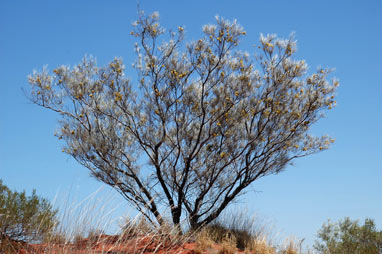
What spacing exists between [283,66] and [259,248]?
174 inches

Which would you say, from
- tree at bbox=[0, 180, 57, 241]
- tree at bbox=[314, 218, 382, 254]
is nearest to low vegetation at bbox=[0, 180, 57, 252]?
tree at bbox=[0, 180, 57, 241]

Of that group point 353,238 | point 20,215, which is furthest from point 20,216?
point 353,238

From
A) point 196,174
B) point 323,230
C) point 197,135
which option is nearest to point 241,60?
point 197,135

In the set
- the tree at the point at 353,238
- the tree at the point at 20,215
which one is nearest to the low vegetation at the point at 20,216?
the tree at the point at 20,215

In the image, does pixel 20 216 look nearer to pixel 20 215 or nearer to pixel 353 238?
pixel 20 215

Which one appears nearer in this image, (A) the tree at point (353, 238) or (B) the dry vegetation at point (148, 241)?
(B) the dry vegetation at point (148, 241)

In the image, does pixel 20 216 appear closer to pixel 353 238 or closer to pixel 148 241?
pixel 148 241

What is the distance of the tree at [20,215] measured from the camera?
9.63 metres

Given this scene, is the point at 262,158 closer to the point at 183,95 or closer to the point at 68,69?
the point at 183,95

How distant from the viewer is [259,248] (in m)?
9.14

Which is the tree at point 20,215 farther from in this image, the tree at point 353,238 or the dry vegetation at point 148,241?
the tree at point 353,238

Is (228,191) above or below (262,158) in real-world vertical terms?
below

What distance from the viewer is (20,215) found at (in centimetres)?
1012

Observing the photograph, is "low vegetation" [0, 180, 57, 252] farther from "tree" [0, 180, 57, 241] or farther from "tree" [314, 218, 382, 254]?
"tree" [314, 218, 382, 254]
